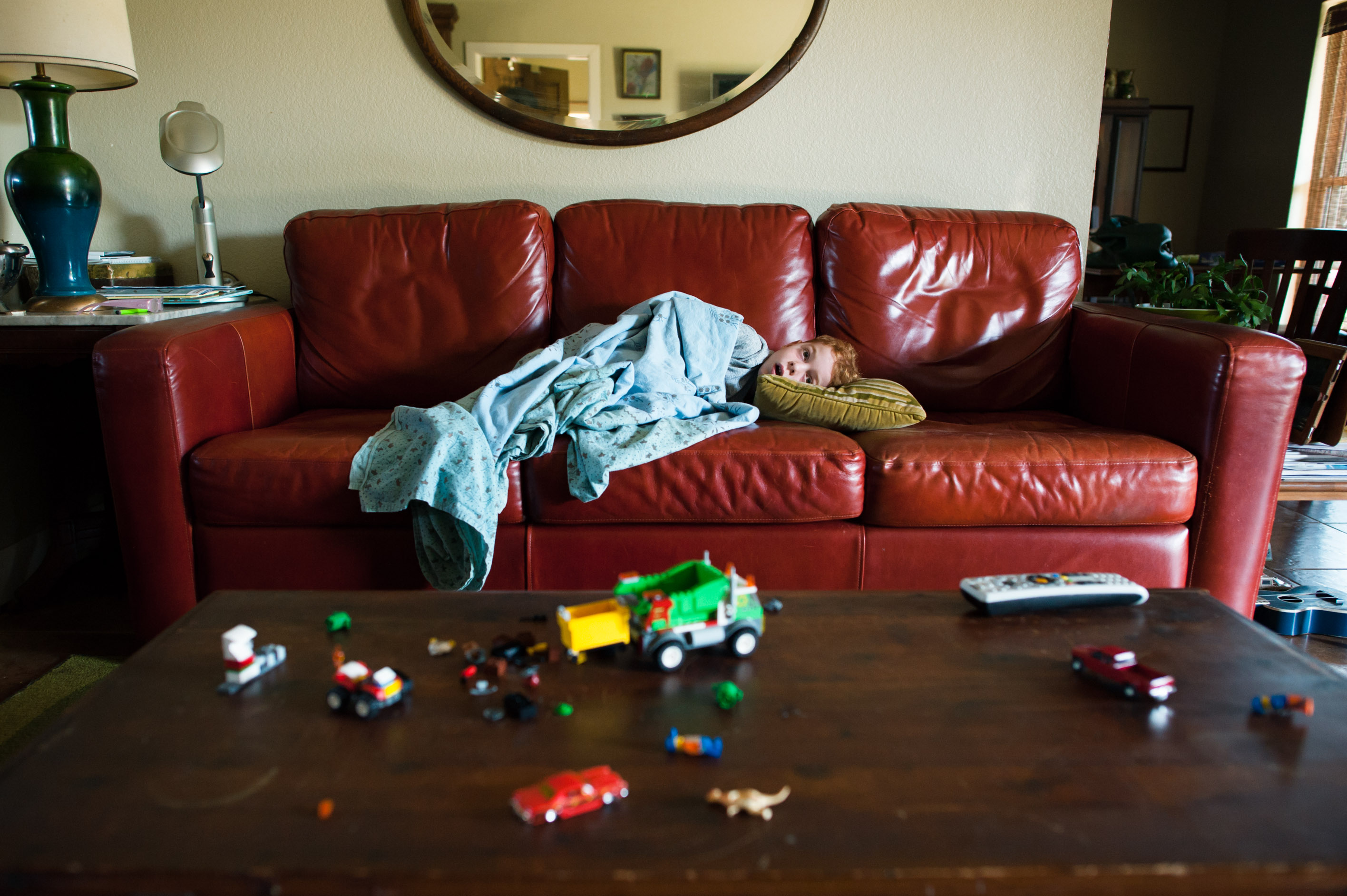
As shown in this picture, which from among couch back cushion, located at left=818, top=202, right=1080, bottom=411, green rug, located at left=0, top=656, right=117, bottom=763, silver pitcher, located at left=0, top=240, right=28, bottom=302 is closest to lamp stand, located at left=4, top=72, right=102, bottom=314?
silver pitcher, located at left=0, top=240, right=28, bottom=302

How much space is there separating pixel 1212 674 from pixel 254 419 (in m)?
1.85

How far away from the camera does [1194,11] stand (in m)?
5.69

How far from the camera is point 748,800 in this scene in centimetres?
64

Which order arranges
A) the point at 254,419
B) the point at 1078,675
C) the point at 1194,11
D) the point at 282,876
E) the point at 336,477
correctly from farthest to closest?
the point at 1194,11
the point at 254,419
the point at 336,477
the point at 1078,675
the point at 282,876

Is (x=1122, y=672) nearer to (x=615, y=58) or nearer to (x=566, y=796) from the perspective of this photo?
(x=566, y=796)

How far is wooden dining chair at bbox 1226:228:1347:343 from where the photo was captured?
2369 millimetres

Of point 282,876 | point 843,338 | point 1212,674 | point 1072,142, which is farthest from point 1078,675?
point 1072,142

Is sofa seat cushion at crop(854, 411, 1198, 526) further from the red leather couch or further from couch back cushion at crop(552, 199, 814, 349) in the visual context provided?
couch back cushion at crop(552, 199, 814, 349)

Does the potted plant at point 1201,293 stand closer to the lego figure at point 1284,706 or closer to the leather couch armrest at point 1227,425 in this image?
the leather couch armrest at point 1227,425

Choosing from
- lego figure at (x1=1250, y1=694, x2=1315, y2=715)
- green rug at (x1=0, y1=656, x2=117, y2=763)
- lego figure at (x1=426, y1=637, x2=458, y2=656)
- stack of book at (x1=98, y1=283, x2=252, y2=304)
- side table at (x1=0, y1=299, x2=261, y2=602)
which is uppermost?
stack of book at (x1=98, y1=283, x2=252, y2=304)

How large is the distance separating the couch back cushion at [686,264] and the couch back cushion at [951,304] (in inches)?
4.3

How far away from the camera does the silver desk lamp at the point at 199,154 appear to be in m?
2.21

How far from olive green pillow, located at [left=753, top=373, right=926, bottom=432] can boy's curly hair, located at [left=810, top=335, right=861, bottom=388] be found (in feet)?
0.38

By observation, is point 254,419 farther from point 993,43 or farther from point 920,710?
point 993,43
